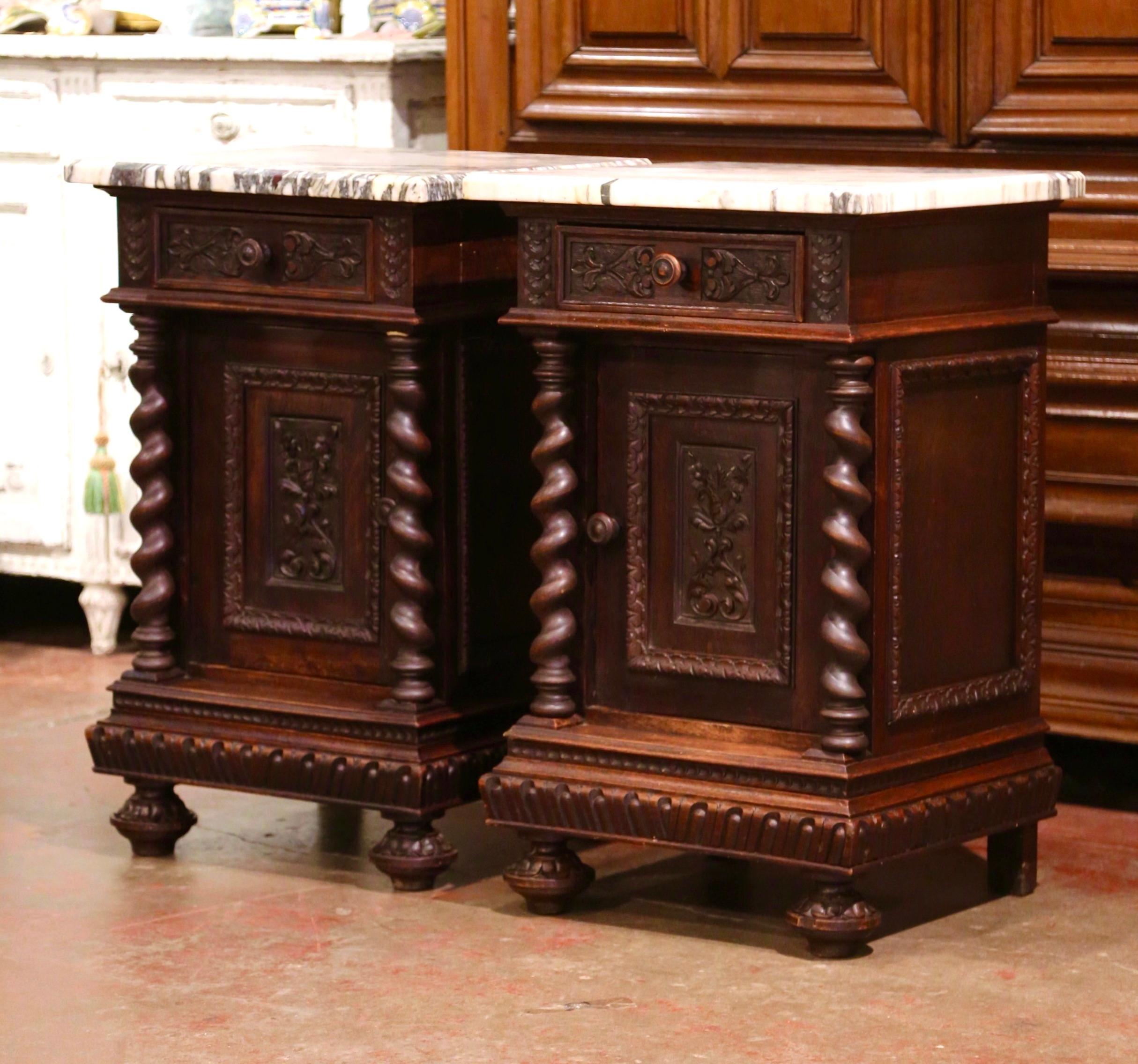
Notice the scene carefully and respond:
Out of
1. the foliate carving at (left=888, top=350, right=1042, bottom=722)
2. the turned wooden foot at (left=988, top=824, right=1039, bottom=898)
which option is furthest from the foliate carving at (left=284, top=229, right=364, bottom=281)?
the turned wooden foot at (left=988, top=824, right=1039, bottom=898)

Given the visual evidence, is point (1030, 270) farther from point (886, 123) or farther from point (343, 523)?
point (343, 523)

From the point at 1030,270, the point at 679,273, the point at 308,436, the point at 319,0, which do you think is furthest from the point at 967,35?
the point at 319,0

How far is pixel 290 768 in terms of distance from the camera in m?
3.34

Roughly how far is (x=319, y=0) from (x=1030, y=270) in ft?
6.50

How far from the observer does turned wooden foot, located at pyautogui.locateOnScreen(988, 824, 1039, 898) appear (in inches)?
128

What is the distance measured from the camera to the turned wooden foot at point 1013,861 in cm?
325

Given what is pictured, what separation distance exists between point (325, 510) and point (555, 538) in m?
0.37

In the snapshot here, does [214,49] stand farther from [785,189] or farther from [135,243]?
[785,189]

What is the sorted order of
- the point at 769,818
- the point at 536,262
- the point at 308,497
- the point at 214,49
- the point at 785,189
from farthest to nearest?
the point at 214,49 → the point at 308,497 → the point at 536,262 → the point at 769,818 → the point at 785,189

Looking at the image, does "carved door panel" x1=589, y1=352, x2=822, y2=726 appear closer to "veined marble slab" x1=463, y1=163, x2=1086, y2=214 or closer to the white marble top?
"veined marble slab" x1=463, y1=163, x2=1086, y2=214

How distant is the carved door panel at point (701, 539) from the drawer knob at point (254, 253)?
0.51m

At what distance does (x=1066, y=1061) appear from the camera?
2.65 m

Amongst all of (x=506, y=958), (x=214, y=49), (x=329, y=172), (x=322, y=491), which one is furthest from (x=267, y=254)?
(x=214, y=49)

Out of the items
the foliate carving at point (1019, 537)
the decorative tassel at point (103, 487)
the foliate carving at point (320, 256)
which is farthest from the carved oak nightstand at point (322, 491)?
→ the decorative tassel at point (103, 487)
